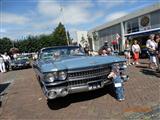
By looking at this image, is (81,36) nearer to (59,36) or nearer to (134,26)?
(59,36)

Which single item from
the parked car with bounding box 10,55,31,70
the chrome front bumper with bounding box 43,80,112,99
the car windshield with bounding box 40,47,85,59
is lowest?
the parked car with bounding box 10,55,31,70

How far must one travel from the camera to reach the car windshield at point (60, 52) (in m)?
8.28

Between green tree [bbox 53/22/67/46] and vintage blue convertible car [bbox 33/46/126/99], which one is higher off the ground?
green tree [bbox 53/22/67/46]

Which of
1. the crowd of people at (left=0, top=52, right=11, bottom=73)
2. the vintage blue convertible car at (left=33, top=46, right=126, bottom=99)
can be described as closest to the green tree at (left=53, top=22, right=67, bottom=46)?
the crowd of people at (left=0, top=52, right=11, bottom=73)

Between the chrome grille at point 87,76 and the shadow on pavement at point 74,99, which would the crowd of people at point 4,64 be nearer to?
the shadow on pavement at point 74,99

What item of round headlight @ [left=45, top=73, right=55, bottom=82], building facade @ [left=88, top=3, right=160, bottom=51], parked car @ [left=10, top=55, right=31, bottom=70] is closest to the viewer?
round headlight @ [left=45, top=73, right=55, bottom=82]

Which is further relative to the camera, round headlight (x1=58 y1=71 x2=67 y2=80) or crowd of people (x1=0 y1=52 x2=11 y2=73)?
crowd of people (x1=0 y1=52 x2=11 y2=73)

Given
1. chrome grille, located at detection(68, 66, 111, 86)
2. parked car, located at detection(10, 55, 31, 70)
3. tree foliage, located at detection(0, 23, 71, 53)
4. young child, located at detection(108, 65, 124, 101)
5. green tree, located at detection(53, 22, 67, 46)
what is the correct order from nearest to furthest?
chrome grille, located at detection(68, 66, 111, 86), young child, located at detection(108, 65, 124, 101), parked car, located at detection(10, 55, 31, 70), tree foliage, located at detection(0, 23, 71, 53), green tree, located at detection(53, 22, 67, 46)

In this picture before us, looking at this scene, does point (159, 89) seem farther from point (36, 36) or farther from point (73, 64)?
Answer: point (36, 36)

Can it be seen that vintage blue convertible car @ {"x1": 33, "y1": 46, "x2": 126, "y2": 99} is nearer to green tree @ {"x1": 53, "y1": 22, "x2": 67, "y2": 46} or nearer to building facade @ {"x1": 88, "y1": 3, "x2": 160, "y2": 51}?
building facade @ {"x1": 88, "y1": 3, "x2": 160, "y2": 51}

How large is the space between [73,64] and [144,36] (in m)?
15.9

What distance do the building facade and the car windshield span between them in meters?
12.5

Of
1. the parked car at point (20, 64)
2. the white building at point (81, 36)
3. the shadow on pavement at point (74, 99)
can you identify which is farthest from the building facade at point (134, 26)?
the shadow on pavement at point (74, 99)

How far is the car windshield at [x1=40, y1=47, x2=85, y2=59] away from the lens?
8281mm
